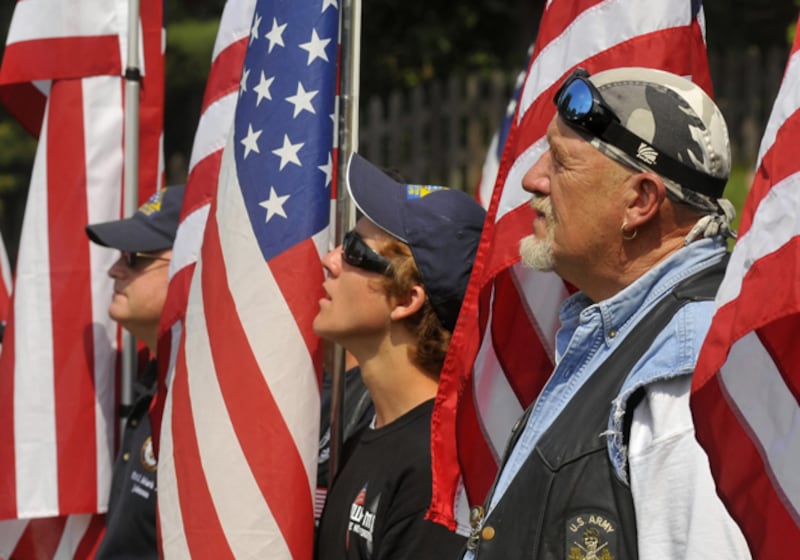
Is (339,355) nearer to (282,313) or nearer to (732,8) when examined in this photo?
(282,313)

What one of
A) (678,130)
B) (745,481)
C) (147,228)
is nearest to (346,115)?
(147,228)

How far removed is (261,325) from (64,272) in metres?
1.76

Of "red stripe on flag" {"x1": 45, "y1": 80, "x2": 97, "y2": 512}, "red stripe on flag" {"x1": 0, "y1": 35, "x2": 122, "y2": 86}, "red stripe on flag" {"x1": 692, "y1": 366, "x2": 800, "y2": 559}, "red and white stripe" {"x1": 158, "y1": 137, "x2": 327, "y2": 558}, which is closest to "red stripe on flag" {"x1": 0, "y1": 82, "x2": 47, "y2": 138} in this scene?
"red stripe on flag" {"x1": 0, "y1": 35, "x2": 122, "y2": 86}

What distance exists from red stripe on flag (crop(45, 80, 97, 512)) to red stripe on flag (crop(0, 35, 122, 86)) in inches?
2.4

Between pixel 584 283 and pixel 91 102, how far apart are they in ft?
10.5

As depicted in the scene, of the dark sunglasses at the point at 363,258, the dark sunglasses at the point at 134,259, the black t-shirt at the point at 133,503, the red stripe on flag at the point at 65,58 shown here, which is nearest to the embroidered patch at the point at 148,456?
the black t-shirt at the point at 133,503

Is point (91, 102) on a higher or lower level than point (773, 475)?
higher

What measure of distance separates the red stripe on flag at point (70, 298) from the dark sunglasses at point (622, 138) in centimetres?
296

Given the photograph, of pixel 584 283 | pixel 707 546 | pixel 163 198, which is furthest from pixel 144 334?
pixel 707 546

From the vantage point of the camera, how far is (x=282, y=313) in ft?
13.1

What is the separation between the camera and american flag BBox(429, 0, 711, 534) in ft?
11.6

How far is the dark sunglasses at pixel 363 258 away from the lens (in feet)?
12.6

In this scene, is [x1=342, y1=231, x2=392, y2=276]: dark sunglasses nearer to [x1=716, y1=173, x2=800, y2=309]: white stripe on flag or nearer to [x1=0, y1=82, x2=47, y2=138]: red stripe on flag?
[x1=716, y1=173, x2=800, y2=309]: white stripe on flag

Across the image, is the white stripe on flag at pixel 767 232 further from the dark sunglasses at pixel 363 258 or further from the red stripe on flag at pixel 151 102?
the red stripe on flag at pixel 151 102
